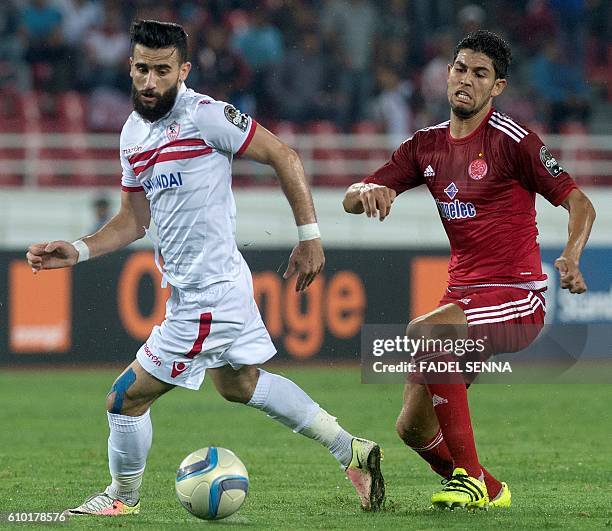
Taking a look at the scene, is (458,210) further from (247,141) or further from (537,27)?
(537,27)

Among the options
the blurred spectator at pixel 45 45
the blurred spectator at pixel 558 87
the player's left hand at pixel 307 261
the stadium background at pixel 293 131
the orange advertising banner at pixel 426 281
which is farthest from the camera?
the blurred spectator at pixel 558 87

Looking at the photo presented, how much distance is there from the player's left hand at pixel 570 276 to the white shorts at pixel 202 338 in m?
1.36

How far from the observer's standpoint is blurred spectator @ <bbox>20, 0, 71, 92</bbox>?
650 inches

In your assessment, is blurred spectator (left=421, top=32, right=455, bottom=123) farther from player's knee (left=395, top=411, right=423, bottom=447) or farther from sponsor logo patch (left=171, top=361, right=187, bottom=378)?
sponsor logo patch (left=171, top=361, right=187, bottom=378)

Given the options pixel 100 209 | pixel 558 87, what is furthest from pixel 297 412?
pixel 558 87

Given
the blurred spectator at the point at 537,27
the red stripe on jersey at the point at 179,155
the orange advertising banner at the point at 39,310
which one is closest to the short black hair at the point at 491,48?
the red stripe on jersey at the point at 179,155

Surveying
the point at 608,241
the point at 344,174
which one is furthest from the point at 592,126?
the point at 344,174

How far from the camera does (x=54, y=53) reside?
16.7m

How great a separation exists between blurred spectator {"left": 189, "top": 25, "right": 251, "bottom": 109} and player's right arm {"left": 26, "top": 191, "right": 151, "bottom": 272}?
1028cm

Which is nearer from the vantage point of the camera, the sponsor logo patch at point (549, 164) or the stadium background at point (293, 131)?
the sponsor logo patch at point (549, 164)

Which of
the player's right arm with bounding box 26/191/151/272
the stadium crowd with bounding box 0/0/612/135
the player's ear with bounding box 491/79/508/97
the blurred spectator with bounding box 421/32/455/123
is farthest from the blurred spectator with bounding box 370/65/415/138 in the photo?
the player's right arm with bounding box 26/191/151/272

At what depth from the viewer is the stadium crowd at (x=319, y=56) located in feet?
54.9

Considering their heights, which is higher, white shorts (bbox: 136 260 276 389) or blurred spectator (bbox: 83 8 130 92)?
blurred spectator (bbox: 83 8 130 92)

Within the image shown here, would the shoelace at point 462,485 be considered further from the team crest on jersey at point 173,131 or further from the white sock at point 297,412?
the team crest on jersey at point 173,131
